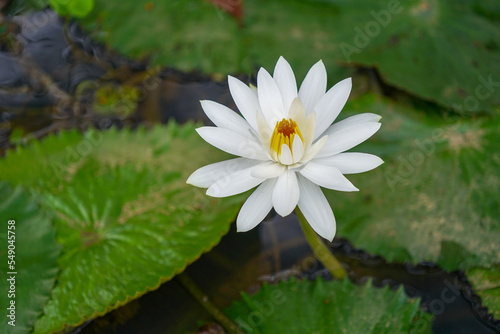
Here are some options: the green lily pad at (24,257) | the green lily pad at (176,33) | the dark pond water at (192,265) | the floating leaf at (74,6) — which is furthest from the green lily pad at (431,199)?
the floating leaf at (74,6)

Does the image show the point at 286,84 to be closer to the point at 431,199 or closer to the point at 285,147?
the point at 285,147

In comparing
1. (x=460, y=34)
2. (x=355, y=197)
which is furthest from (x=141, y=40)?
(x=460, y=34)

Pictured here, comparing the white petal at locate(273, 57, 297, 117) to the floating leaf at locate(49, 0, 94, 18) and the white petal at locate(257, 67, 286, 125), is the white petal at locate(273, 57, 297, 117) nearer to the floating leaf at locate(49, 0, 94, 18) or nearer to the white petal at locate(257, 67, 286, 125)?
the white petal at locate(257, 67, 286, 125)

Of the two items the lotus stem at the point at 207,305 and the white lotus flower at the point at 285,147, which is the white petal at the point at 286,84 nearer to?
the white lotus flower at the point at 285,147

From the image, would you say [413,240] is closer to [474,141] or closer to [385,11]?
[474,141]

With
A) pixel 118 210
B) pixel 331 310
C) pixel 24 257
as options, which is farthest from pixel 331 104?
pixel 24 257

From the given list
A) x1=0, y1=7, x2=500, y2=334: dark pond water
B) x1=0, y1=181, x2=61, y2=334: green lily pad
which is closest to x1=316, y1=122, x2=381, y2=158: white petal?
x1=0, y1=7, x2=500, y2=334: dark pond water
